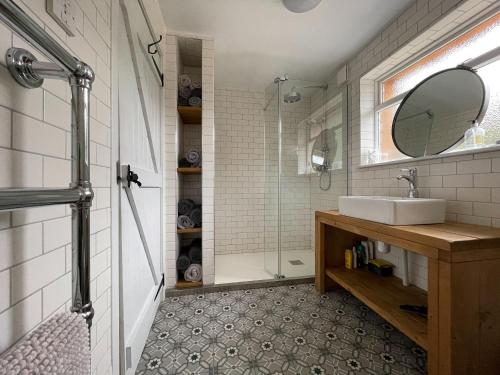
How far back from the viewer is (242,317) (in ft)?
5.32

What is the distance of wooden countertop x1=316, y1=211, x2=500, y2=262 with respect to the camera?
0.90 m

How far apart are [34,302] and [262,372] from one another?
3.76 feet

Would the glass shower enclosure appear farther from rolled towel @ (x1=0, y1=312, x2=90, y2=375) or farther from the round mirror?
rolled towel @ (x1=0, y1=312, x2=90, y2=375)

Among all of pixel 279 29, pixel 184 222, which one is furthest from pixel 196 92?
pixel 184 222

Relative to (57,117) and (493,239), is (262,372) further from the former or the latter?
(57,117)

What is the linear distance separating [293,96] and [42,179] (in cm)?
250

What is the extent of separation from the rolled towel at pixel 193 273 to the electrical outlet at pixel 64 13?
1.89 meters

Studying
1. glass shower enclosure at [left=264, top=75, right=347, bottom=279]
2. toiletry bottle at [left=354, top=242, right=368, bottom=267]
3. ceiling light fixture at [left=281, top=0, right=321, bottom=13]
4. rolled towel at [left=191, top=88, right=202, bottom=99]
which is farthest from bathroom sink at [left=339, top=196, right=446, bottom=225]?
rolled towel at [left=191, top=88, right=202, bottom=99]

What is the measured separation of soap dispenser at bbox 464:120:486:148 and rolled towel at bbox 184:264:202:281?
7.69 ft

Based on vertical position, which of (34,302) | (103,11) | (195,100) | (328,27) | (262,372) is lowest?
(262,372)

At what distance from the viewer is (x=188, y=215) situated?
215 cm

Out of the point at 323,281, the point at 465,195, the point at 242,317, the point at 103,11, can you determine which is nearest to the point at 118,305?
the point at 242,317

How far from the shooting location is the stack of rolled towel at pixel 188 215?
2080 millimetres

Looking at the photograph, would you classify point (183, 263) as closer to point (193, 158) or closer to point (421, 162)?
point (193, 158)
